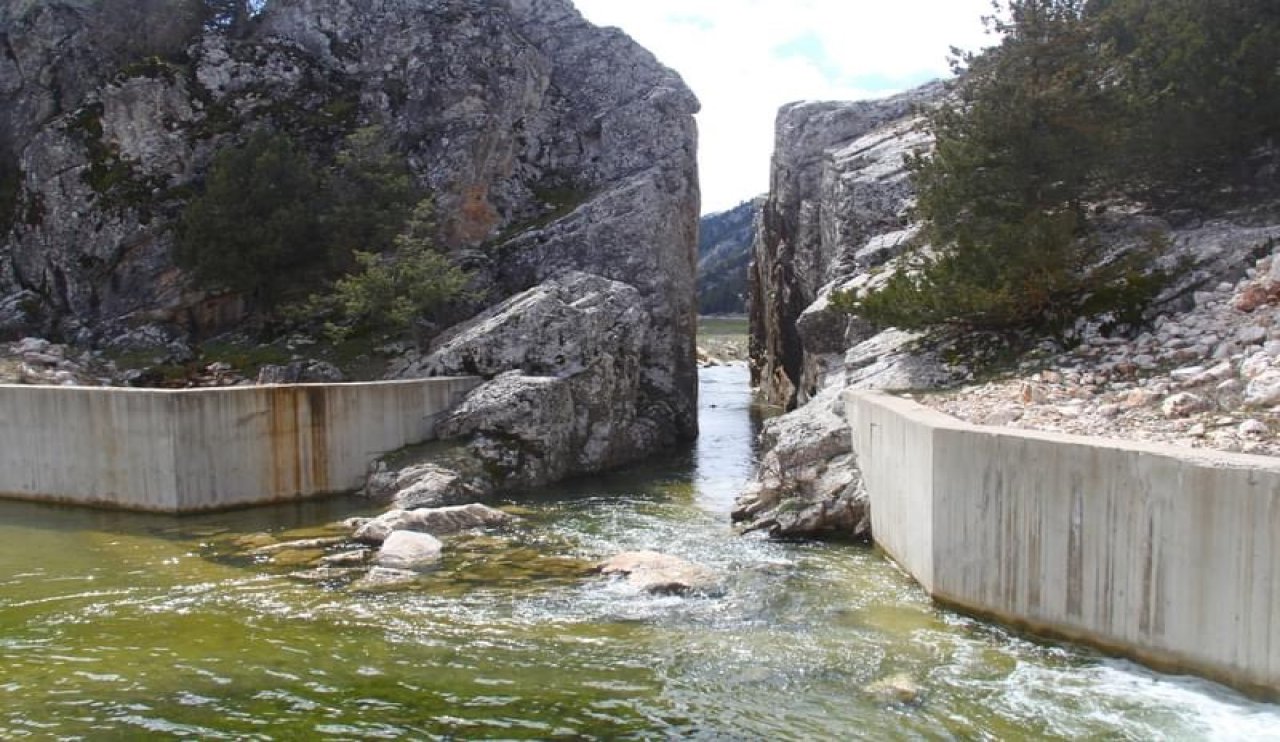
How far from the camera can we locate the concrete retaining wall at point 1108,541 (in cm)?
1026

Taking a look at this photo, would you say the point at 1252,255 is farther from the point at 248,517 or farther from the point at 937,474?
the point at 248,517

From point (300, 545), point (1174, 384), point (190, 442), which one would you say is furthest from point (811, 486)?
point (190, 442)

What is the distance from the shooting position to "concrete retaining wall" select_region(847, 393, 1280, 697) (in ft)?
33.7

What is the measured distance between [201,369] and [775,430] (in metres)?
19.5

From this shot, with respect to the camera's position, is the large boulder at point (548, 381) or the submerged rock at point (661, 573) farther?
the large boulder at point (548, 381)

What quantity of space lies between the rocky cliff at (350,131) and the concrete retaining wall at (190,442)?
9.82 m

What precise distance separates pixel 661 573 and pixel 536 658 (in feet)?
12.6

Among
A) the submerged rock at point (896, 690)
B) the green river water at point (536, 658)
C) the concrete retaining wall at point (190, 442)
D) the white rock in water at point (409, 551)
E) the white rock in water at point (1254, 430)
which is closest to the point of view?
the green river water at point (536, 658)

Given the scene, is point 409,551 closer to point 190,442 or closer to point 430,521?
point 430,521

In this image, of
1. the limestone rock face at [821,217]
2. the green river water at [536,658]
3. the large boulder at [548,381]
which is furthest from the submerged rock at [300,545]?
the limestone rock face at [821,217]

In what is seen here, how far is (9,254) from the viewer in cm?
3569

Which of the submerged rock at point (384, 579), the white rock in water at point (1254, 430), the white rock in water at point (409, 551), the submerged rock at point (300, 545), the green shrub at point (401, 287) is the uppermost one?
the green shrub at point (401, 287)

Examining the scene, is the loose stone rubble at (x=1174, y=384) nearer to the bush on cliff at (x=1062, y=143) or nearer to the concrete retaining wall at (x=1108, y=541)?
the concrete retaining wall at (x=1108, y=541)

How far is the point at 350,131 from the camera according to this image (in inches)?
1460
